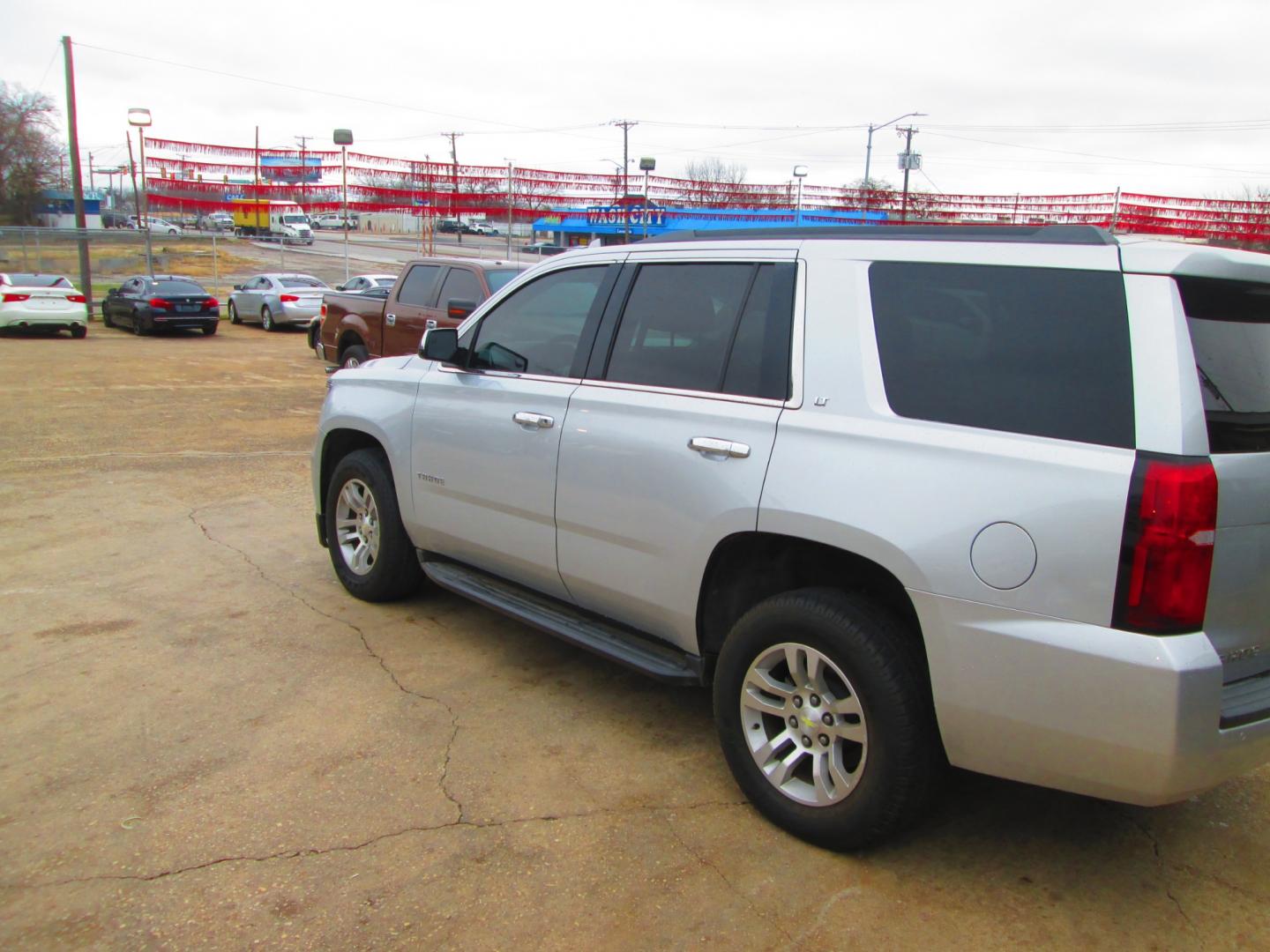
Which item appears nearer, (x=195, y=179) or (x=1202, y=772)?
(x=1202, y=772)

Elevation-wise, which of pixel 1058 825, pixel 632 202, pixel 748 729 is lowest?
pixel 1058 825

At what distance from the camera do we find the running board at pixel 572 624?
12.1 feet

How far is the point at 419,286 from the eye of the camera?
38.9 ft

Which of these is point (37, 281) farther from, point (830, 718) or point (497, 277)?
point (830, 718)

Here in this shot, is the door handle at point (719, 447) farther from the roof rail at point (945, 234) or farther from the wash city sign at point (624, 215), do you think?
the wash city sign at point (624, 215)

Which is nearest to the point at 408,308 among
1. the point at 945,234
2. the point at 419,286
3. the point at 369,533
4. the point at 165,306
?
the point at 419,286

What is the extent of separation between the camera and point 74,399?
506 inches

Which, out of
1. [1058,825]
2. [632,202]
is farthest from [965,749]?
[632,202]

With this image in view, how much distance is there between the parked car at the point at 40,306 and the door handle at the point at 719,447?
74.2ft

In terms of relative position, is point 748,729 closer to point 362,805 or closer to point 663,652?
point 663,652

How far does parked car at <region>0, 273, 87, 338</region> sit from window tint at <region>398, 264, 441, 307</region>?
1390 cm

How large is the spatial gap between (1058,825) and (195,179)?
144ft

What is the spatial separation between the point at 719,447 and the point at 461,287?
8381 millimetres

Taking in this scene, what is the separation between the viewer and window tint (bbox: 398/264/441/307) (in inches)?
460
